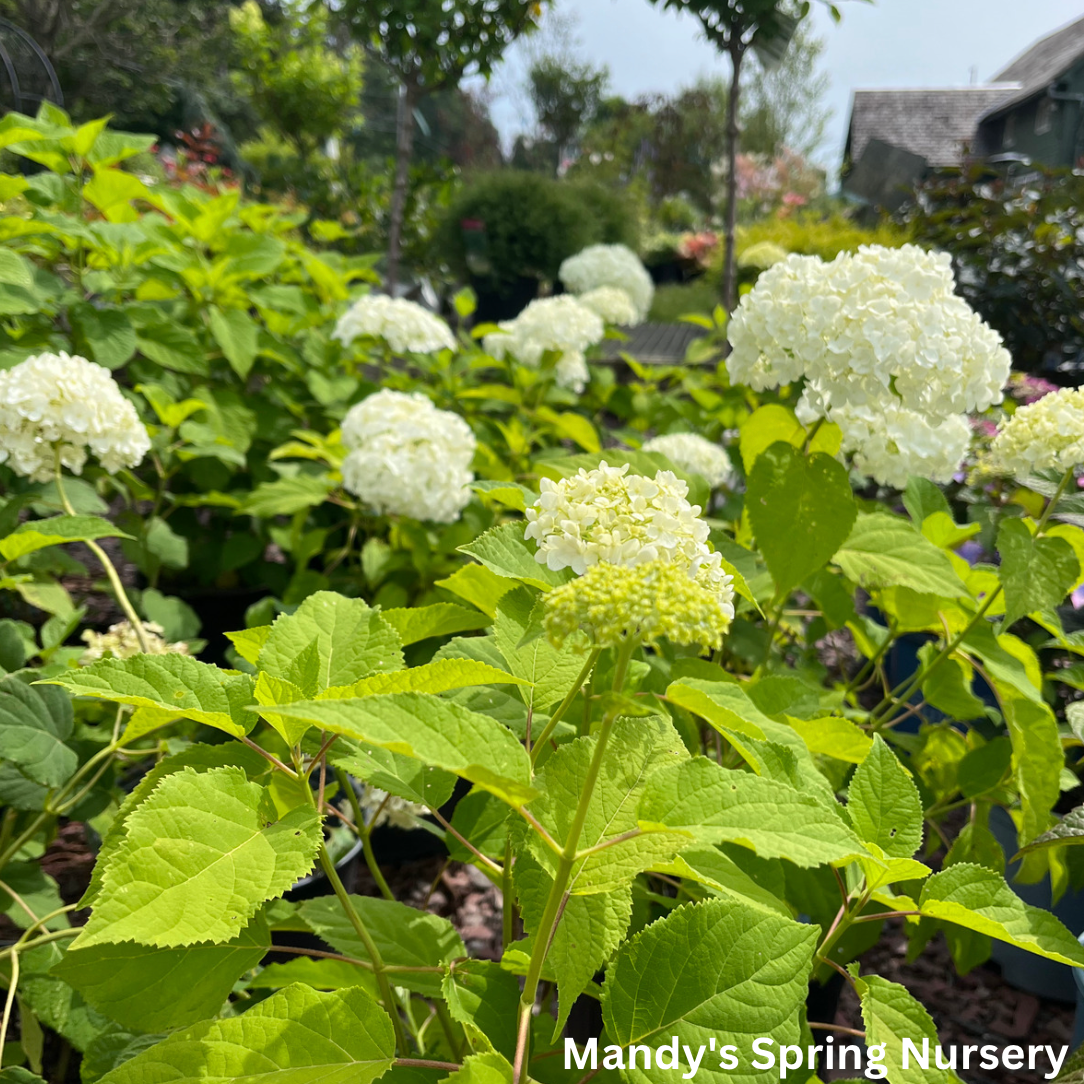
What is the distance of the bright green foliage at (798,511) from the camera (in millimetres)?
1120

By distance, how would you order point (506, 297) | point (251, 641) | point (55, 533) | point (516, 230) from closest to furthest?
point (251, 641) < point (55, 533) < point (516, 230) < point (506, 297)

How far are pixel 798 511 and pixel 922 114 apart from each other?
28.5 m

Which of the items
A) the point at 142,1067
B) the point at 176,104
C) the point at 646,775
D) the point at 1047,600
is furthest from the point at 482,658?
the point at 176,104

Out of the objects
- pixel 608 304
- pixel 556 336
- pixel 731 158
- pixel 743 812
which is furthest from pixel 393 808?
pixel 608 304

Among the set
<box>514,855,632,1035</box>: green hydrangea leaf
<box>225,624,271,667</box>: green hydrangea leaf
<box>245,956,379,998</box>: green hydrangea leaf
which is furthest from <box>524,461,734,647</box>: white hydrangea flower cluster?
<box>245,956,379,998</box>: green hydrangea leaf

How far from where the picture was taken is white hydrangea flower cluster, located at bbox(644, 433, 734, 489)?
2.20 m

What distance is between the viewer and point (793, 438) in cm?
129

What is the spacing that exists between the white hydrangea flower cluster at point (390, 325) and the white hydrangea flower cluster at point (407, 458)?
63 cm

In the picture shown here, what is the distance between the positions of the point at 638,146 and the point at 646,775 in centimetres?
2583

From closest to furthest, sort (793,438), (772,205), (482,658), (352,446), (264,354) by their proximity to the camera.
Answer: (482,658) < (793,438) < (352,446) < (264,354) < (772,205)

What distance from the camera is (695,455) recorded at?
221 cm

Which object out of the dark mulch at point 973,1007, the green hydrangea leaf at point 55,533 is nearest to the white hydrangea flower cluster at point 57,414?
the green hydrangea leaf at point 55,533

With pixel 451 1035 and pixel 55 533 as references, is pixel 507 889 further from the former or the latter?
pixel 55 533

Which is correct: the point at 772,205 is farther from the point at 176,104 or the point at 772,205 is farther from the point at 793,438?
the point at 793,438
